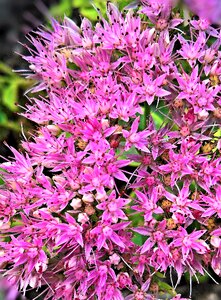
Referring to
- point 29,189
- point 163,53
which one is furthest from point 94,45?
point 29,189

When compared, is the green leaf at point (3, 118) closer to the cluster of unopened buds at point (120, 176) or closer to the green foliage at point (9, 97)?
the green foliage at point (9, 97)

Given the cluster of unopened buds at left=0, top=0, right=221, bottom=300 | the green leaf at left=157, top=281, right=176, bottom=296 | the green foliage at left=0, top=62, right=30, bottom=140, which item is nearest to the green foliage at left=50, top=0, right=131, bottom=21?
the green foliage at left=0, top=62, right=30, bottom=140

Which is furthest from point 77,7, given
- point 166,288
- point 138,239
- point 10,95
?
point 166,288

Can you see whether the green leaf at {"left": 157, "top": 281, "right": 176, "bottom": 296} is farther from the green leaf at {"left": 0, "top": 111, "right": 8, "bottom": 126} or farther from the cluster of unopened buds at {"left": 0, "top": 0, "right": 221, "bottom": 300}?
the green leaf at {"left": 0, "top": 111, "right": 8, "bottom": 126}

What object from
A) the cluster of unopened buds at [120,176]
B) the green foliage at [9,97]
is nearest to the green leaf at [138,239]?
the cluster of unopened buds at [120,176]

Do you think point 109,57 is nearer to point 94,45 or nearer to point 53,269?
point 94,45

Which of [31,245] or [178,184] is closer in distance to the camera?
[31,245]
